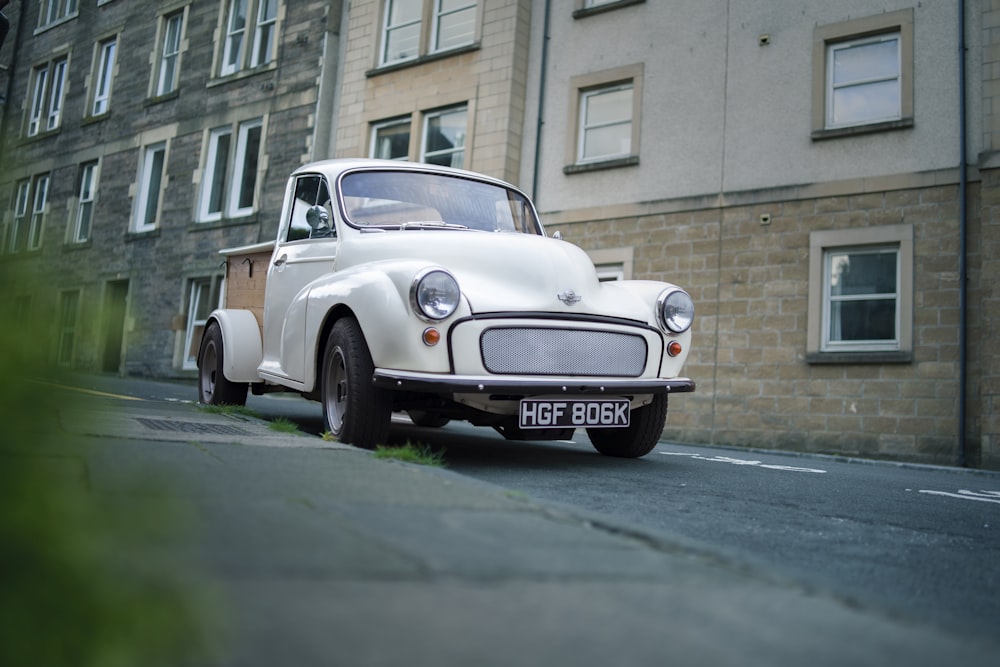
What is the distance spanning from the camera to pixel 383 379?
527 centimetres

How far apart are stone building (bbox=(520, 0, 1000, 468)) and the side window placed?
24.2 ft

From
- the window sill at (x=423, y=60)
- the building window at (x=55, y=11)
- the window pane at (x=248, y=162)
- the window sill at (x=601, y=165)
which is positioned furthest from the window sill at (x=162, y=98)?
the window sill at (x=601, y=165)

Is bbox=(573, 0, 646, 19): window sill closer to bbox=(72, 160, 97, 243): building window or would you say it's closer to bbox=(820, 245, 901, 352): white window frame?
bbox=(820, 245, 901, 352): white window frame

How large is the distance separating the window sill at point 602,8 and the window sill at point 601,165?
8.09 ft

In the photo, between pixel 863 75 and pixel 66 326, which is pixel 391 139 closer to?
pixel 863 75

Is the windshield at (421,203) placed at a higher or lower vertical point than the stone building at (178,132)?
lower

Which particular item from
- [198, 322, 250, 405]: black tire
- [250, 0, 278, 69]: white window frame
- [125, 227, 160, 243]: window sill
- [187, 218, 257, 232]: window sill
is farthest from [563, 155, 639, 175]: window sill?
[125, 227, 160, 243]: window sill

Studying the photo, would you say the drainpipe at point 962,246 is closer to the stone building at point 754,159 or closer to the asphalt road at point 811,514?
the stone building at point 754,159

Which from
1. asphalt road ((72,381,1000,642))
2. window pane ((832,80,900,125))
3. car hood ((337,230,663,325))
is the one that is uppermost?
window pane ((832,80,900,125))

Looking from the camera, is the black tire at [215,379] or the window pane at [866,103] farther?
the window pane at [866,103]

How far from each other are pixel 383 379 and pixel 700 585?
128 inches

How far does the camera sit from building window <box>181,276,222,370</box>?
21.0 meters

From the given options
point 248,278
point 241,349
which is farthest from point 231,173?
point 241,349

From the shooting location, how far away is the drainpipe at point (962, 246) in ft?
36.1
